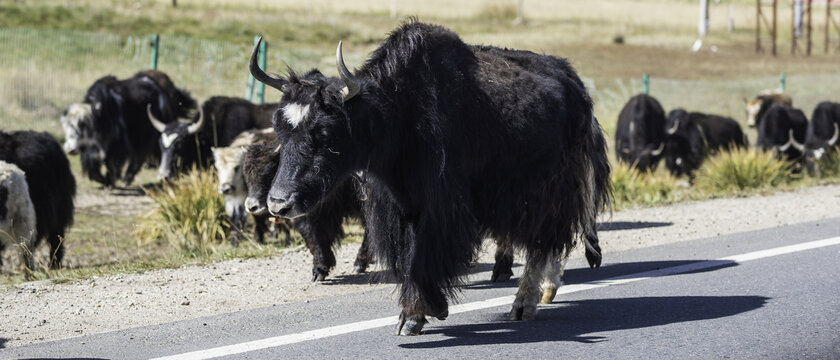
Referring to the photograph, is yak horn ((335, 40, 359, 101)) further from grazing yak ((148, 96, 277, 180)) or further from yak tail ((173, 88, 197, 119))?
yak tail ((173, 88, 197, 119))

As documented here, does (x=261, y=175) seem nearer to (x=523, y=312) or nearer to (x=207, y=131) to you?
(x=523, y=312)

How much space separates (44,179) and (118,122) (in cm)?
721

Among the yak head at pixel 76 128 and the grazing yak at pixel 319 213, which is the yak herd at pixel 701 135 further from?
the grazing yak at pixel 319 213

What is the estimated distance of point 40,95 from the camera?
2194 centimetres

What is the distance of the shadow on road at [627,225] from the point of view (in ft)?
36.7

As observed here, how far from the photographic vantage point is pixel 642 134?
19625 mm

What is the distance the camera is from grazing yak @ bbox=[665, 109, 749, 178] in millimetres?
20312

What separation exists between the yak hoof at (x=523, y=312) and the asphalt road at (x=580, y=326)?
65 millimetres

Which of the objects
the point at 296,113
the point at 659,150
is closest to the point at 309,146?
the point at 296,113

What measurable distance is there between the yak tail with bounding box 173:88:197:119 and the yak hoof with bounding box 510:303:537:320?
13.7 meters

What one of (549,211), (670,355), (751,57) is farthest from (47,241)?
(751,57)

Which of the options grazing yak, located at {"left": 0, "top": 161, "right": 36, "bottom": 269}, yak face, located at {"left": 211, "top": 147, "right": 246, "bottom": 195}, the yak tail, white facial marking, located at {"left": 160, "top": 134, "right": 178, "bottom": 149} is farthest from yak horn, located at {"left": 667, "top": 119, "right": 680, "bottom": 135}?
grazing yak, located at {"left": 0, "top": 161, "right": 36, "bottom": 269}

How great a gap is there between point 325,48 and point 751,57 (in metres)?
17.5

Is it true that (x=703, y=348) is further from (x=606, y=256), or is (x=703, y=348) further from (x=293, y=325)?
(x=606, y=256)
